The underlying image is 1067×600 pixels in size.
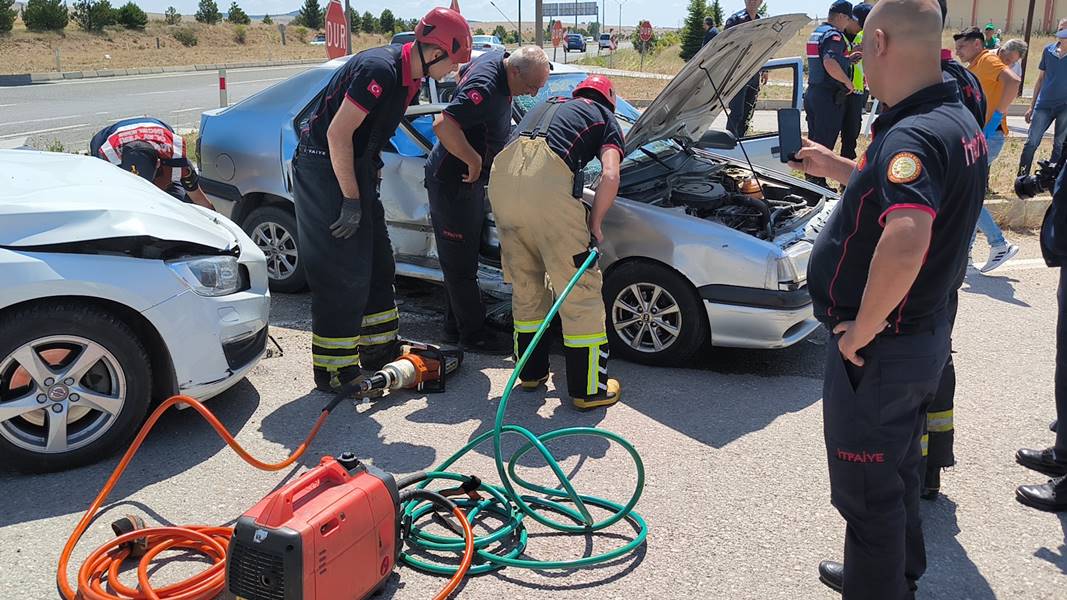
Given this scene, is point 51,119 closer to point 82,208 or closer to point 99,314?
point 82,208

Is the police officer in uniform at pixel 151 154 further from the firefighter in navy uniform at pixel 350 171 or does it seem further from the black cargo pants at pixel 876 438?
the black cargo pants at pixel 876 438

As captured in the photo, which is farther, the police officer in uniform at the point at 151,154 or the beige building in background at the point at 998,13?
the beige building in background at the point at 998,13

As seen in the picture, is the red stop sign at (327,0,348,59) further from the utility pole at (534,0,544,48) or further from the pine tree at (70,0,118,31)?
the pine tree at (70,0,118,31)

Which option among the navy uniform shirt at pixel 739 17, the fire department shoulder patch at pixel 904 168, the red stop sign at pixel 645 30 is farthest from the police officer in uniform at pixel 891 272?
the red stop sign at pixel 645 30

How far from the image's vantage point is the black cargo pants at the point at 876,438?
2.46m

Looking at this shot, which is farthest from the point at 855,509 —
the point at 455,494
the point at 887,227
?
the point at 455,494

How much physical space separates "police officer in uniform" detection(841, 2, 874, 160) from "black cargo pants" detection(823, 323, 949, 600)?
19.4ft

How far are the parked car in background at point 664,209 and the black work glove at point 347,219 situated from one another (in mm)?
1210

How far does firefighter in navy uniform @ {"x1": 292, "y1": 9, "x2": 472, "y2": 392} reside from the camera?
420cm

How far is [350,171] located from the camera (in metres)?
4.24

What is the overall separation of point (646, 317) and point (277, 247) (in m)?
Result: 2.63

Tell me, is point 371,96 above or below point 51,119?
above

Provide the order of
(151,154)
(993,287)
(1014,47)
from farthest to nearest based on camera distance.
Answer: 1. (1014,47)
2. (993,287)
3. (151,154)

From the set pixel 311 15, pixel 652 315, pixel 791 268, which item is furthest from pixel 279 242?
pixel 311 15
